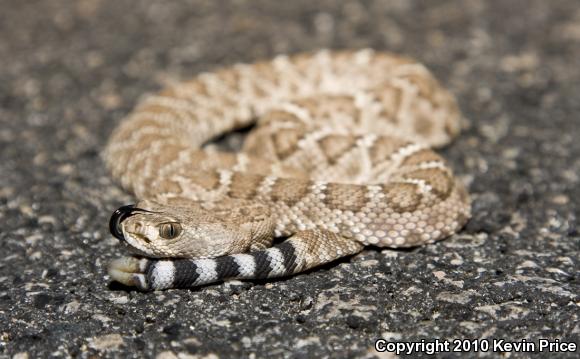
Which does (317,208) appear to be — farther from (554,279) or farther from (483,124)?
(483,124)

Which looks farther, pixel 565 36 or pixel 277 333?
pixel 565 36

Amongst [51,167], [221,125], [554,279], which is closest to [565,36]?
[221,125]

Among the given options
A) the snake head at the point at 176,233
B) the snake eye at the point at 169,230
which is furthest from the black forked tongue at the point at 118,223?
the snake eye at the point at 169,230

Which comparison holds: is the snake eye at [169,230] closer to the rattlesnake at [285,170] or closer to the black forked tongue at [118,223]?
the rattlesnake at [285,170]

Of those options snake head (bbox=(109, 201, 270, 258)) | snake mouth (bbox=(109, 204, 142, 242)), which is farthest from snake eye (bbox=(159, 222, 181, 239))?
snake mouth (bbox=(109, 204, 142, 242))

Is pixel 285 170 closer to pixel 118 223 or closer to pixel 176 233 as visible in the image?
pixel 176 233

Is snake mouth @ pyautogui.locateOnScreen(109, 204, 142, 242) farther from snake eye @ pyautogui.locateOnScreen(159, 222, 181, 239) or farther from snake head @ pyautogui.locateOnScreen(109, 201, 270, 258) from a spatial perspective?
snake eye @ pyautogui.locateOnScreen(159, 222, 181, 239)

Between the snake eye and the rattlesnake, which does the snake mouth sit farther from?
Answer: the snake eye
